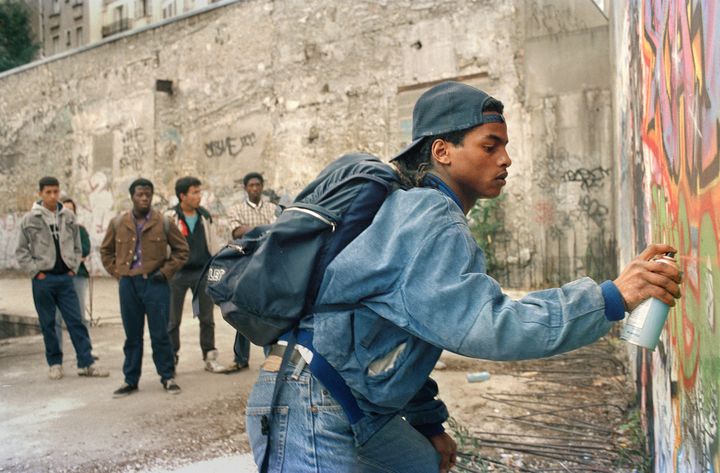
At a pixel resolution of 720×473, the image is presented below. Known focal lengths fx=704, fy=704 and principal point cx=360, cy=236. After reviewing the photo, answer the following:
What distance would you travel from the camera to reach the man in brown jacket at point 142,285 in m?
6.05

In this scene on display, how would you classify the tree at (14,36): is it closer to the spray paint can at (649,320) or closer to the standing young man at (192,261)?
the standing young man at (192,261)

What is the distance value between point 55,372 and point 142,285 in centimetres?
154

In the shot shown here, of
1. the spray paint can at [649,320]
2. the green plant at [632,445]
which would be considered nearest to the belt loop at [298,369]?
the spray paint can at [649,320]

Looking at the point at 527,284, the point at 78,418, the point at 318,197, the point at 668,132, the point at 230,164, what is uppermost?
the point at 230,164

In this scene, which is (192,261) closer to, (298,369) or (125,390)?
(125,390)

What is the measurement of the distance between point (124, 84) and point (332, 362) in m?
16.9

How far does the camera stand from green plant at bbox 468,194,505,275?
11.0 meters

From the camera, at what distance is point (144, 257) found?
6.07 metres

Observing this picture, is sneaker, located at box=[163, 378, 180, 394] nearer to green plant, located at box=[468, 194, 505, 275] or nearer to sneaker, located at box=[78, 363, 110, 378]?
sneaker, located at box=[78, 363, 110, 378]

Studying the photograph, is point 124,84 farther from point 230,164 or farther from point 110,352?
point 110,352

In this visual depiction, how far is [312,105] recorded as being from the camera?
13602 mm

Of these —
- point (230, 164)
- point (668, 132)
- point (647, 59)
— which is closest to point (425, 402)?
point (668, 132)

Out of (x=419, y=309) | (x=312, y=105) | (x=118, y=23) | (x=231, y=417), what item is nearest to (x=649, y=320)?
(x=419, y=309)

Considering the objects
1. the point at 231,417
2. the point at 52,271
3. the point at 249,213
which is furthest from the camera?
the point at 249,213
